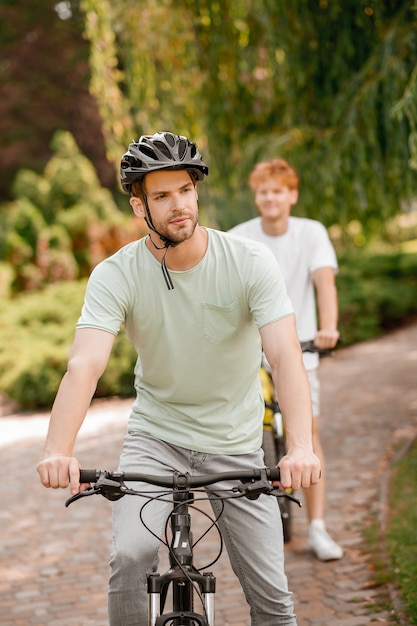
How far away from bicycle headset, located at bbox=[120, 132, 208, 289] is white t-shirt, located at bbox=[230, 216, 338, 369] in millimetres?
2102

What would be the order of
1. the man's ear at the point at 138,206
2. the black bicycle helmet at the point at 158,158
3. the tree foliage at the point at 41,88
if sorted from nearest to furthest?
1. the black bicycle helmet at the point at 158,158
2. the man's ear at the point at 138,206
3. the tree foliage at the point at 41,88

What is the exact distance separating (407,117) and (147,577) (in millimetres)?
4803

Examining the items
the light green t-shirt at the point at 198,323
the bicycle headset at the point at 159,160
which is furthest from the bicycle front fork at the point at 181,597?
the bicycle headset at the point at 159,160

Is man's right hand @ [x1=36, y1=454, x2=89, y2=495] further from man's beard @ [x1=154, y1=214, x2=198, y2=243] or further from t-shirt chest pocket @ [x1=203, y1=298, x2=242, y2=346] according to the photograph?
man's beard @ [x1=154, y1=214, x2=198, y2=243]

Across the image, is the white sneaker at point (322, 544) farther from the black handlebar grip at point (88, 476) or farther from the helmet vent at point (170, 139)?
the helmet vent at point (170, 139)

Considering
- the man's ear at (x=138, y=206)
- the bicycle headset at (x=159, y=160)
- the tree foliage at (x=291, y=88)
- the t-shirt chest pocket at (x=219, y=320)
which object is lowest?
the t-shirt chest pocket at (x=219, y=320)

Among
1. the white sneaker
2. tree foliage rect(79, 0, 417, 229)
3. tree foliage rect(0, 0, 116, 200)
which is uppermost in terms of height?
tree foliage rect(0, 0, 116, 200)

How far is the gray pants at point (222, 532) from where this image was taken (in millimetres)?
2797

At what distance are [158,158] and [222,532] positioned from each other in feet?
4.18

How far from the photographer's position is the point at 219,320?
3037mm

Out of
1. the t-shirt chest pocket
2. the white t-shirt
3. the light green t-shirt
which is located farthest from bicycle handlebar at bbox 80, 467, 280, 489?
the white t-shirt

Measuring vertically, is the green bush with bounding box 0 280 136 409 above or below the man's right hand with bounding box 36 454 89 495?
below

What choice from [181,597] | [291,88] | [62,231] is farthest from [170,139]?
[62,231]

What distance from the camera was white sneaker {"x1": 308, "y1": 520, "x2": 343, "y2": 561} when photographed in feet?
16.9
